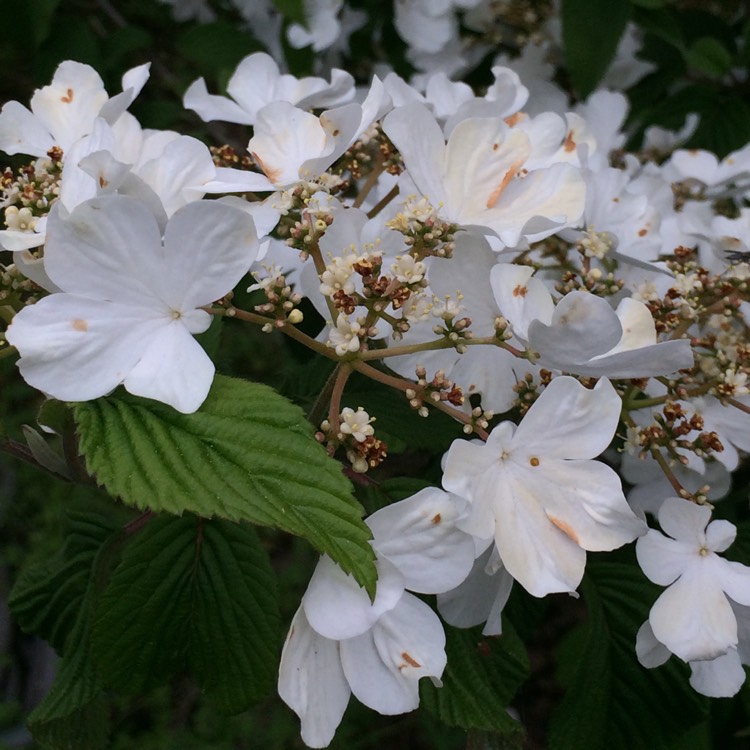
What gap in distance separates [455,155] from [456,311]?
16 centimetres

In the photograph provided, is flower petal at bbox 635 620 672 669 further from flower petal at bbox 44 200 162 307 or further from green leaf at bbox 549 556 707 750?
flower petal at bbox 44 200 162 307

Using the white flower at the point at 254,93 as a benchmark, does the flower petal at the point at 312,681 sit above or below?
below

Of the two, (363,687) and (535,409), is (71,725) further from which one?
(535,409)

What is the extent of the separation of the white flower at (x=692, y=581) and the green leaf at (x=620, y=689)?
14 centimetres

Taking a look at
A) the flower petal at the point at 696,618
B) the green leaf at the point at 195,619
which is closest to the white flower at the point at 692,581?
the flower petal at the point at 696,618

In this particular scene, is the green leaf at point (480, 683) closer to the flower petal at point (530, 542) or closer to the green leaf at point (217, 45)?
the flower petal at point (530, 542)

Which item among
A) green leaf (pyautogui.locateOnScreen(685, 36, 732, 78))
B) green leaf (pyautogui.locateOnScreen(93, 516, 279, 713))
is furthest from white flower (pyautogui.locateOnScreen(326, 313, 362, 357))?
green leaf (pyautogui.locateOnScreen(685, 36, 732, 78))

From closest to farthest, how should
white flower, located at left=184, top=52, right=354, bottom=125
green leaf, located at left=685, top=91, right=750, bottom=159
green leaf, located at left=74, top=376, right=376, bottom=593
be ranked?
green leaf, located at left=74, top=376, right=376, bottom=593
white flower, located at left=184, top=52, right=354, bottom=125
green leaf, located at left=685, top=91, right=750, bottom=159

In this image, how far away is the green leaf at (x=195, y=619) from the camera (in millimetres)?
763

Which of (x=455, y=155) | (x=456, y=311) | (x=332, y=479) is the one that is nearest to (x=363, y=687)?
(x=332, y=479)

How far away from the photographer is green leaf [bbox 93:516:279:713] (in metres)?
0.76

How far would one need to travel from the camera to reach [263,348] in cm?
263

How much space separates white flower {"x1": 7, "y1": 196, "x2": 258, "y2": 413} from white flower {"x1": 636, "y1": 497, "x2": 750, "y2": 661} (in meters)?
0.39

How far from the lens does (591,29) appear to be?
4.35 ft
